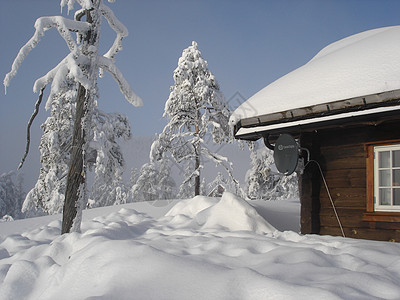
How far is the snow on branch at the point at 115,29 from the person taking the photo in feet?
26.6

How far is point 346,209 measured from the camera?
19.7ft

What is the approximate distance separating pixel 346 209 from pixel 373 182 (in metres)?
0.71

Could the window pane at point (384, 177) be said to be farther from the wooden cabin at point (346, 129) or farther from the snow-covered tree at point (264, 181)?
the snow-covered tree at point (264, 181)

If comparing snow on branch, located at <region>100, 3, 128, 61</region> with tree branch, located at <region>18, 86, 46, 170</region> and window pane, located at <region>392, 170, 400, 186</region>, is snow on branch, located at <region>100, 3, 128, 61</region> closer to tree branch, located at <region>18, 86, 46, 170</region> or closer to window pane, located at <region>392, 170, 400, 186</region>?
tree branch, located at <region>18, 86, 46, 170</region>

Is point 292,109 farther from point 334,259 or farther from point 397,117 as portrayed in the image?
point 334,259

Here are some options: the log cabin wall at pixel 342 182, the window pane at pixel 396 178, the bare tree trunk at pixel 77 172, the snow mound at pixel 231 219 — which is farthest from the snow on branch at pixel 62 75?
the window pane at pixel 396 178

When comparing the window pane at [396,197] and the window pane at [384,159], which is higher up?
the window pane at [384,159]

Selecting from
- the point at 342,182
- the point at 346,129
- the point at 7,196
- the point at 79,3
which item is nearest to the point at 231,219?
the point at 342,182

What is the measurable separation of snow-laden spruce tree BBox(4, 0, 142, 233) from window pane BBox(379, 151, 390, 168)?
5.22m

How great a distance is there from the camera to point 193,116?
16.7m

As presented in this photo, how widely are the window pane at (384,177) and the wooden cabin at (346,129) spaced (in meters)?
0.02

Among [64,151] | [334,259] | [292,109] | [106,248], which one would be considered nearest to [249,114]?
[292,109]

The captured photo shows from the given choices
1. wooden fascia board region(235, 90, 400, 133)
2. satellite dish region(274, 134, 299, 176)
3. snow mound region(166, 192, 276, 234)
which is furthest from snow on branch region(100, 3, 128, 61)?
satellite dish region(274, 134, 299, 176)

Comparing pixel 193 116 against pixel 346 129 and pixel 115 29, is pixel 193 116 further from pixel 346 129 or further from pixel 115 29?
pixel 346 129
